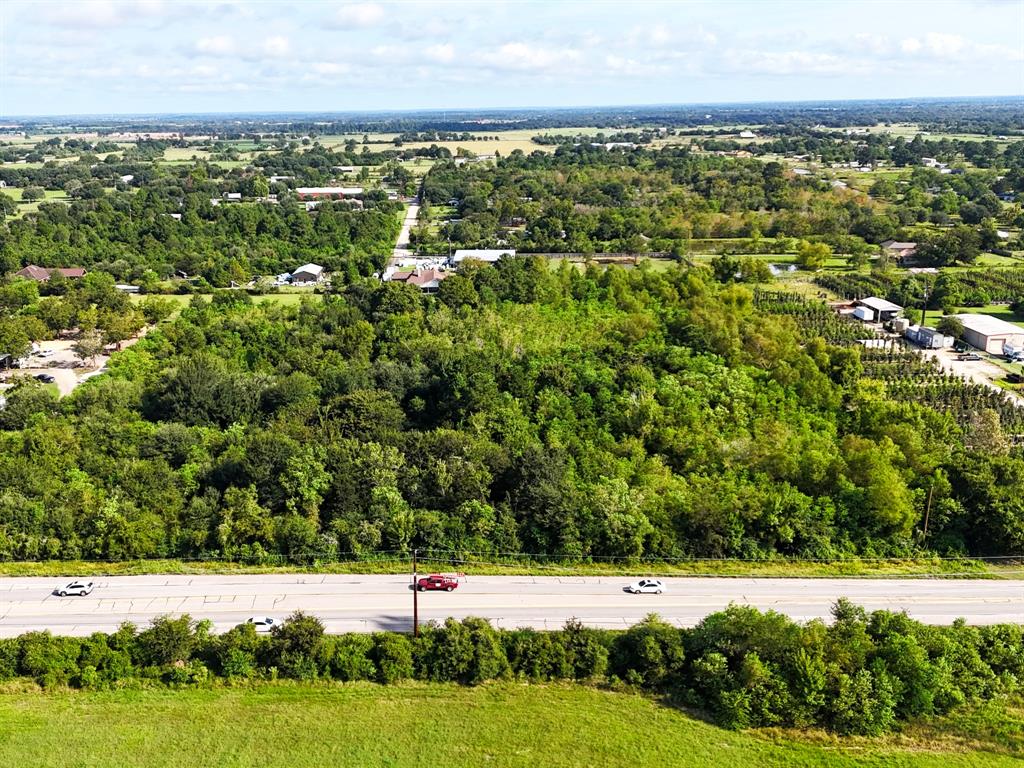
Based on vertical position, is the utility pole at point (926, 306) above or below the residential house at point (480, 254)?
below

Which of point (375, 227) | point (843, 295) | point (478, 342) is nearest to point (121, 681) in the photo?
point (478, 342)

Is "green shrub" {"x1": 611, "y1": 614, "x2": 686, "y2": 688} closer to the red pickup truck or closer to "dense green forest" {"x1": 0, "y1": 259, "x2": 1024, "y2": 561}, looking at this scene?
"dense green forest" {"x1": 0, "y1": 259, "x2": 1024, "y2": 561}

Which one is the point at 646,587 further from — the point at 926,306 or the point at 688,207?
the point at 688,207

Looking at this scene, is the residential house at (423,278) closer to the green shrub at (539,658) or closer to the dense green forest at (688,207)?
Result: the dense green forest at (688,207)

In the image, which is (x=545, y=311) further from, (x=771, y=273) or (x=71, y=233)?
(x=71, y=233)

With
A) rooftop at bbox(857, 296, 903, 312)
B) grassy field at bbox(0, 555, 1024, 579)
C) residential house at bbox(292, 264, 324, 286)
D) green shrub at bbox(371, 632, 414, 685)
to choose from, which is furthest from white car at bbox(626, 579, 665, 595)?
residential house at bbox(292, 264, 324, 286)

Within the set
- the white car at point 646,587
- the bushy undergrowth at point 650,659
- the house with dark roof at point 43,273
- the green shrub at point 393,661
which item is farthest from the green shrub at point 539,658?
the house with dark roof at point 43,273

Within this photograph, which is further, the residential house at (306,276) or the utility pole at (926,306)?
the residential house at (306,276)

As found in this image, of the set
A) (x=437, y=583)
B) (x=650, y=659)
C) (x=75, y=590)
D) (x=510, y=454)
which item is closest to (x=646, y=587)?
(x=650, y=659)
